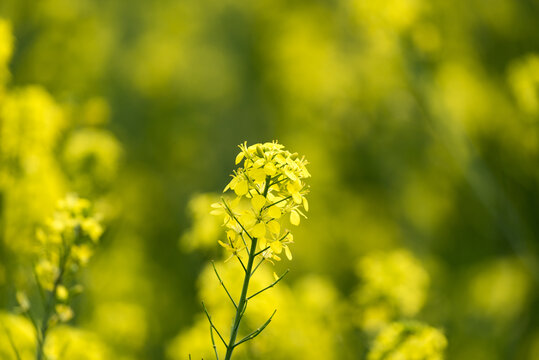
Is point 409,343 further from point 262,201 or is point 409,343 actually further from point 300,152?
point 300,152

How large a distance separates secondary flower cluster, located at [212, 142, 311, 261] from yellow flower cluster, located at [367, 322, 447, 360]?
1048mm

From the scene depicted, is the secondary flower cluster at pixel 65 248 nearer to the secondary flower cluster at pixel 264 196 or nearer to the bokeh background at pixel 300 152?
the bokeh background at pixel 300 152

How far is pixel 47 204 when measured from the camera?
13.4 ft

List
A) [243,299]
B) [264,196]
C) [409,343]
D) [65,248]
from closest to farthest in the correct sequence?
[243,299]
[264,196]
[65,248]
[409,343]

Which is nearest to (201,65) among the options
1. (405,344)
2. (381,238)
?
(381,238)

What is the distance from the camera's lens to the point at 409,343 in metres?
2.71

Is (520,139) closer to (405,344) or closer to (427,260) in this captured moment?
(427,260)

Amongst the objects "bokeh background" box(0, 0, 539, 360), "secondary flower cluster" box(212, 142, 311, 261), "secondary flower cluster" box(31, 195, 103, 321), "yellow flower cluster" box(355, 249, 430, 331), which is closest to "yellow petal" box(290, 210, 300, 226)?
"secondary flower cluster" box(212, 142, 311, 261)

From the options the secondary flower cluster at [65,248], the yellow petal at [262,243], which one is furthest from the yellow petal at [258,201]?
the secondary flower cluster at [65,248]

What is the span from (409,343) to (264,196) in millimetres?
1230

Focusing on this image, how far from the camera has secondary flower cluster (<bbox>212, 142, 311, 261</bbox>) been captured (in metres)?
1.94

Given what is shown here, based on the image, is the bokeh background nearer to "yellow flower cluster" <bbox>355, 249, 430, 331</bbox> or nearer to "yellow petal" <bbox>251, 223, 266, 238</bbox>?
"yellow flower cluster" <bbox>355, 249, 430, 331</bbox>

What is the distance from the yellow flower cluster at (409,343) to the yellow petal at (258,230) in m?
1.23

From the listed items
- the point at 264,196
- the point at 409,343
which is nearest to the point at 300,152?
the point at 409,343
